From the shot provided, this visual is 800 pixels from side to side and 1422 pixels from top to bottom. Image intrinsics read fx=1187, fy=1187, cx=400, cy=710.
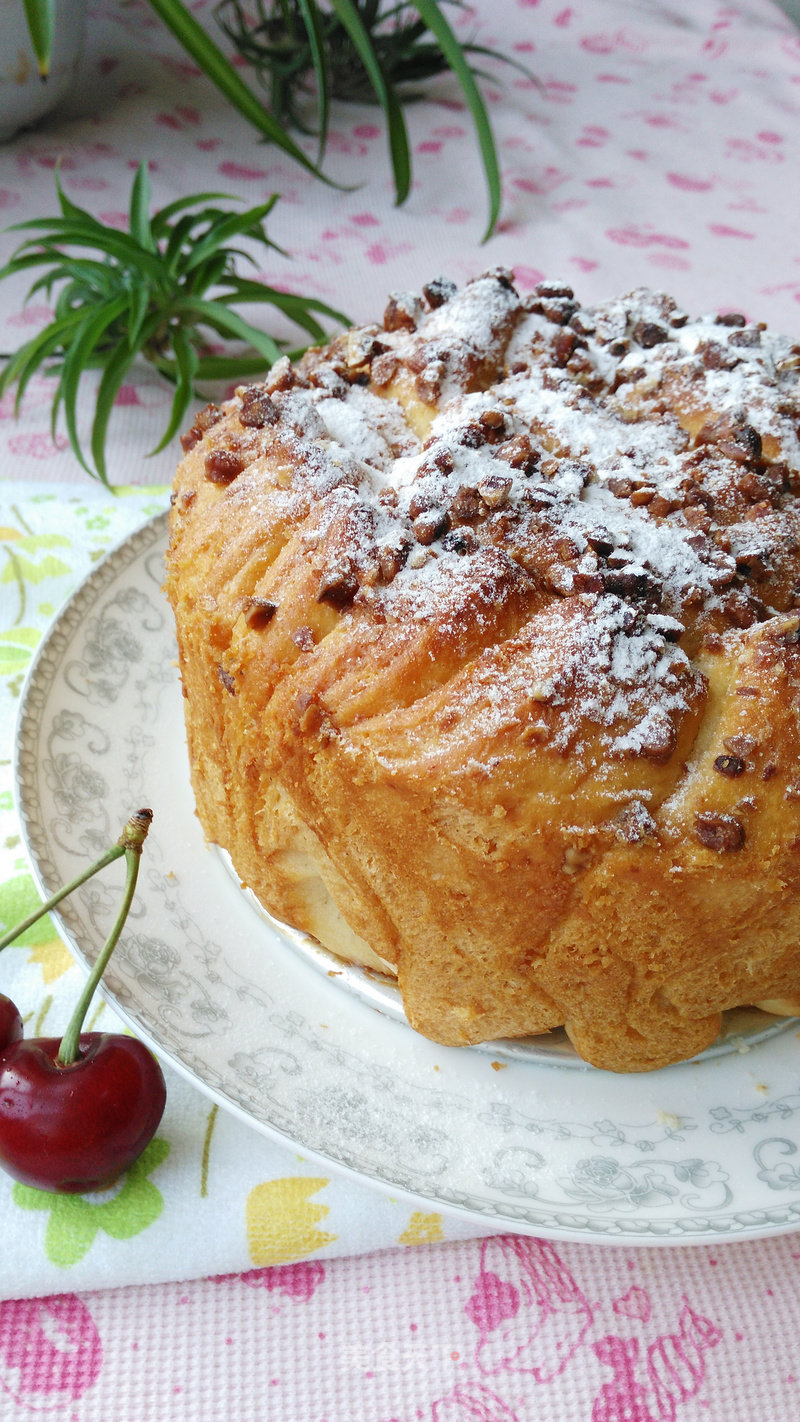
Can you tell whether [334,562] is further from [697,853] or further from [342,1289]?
[342,1289]

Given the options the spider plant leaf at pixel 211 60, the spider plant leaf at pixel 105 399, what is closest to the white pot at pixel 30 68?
the spider plant leaf at pixel 211 60

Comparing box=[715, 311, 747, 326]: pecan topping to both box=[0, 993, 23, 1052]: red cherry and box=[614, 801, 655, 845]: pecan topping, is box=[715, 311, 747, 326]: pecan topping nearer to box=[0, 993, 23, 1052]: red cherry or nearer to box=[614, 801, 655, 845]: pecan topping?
box=[614, 801, 655, 845]: pecan topping

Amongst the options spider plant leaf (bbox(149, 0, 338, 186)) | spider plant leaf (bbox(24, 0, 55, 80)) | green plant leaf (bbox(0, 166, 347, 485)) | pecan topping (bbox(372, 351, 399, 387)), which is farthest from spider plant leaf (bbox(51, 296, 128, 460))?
pecan topping (bbox(372, 351, 399, 387))

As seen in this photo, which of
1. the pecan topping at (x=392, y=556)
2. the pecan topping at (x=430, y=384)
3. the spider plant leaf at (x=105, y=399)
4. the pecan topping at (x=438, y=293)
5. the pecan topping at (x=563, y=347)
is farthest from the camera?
the spider plant leaf at (x=105, y=399)

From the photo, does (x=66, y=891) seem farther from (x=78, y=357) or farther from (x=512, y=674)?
(x=78, y=357)

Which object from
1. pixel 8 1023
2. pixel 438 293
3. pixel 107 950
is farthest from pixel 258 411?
pixel 8 1023

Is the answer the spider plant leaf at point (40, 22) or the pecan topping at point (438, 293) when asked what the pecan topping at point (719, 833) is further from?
the spider plant leaf at point (40, 22)
